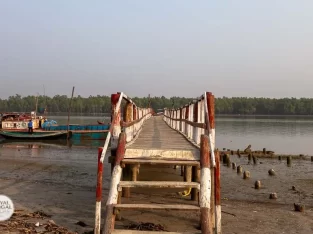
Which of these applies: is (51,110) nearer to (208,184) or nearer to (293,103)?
(293,103)

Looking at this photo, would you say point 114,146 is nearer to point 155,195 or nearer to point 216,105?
point 155,195

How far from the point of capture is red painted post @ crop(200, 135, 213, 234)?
5.37 metres

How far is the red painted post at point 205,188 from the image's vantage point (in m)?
5.37

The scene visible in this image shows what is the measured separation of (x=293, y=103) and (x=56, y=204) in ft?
619

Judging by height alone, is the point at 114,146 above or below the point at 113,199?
above

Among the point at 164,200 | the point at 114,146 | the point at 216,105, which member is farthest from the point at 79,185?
the point at 216,105

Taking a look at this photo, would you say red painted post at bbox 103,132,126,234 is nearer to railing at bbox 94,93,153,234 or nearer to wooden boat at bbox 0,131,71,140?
railing at bbox 94,93,153,234

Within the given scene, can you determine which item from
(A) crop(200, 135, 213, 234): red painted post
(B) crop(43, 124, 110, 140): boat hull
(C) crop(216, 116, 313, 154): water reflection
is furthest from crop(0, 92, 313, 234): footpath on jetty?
(C) crop(216, 116, 313, 154): water reflection

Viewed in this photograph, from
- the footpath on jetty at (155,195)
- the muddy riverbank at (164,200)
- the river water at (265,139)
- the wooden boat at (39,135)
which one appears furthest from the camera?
the wooden boat at (39,135)

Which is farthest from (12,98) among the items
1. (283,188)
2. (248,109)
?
(283,188)

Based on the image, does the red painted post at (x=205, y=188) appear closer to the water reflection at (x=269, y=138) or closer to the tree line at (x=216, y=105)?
the water reflection at (x=269, y=138)

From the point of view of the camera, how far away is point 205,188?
19.2ft

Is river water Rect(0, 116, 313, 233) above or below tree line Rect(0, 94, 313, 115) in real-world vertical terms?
below

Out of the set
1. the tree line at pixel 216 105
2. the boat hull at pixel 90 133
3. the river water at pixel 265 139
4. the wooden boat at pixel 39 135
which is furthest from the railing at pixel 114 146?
the tree line at pixel 216 105
